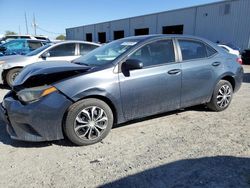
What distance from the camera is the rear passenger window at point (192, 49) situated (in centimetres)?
433

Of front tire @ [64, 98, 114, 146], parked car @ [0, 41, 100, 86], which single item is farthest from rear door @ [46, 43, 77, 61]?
front tire @ [64, 98, 114, 146]

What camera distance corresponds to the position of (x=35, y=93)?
3195mm

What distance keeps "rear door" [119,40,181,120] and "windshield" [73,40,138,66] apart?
26 cm

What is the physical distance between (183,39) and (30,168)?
3323 mm

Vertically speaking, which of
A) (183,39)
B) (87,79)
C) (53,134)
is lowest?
(53,134)

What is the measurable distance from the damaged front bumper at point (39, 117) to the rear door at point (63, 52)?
421cm

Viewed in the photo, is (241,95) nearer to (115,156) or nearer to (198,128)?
(198,128)

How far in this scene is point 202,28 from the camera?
22.3m

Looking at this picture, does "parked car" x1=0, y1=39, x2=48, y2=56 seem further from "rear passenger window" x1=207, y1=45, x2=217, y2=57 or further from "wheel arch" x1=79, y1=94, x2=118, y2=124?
"wheel arch" x1=79, y1=94, x2=118, y2=124

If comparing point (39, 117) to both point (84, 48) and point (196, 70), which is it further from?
point (84, 48)

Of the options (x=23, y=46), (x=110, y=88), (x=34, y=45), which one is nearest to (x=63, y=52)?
(x=110, y=88)

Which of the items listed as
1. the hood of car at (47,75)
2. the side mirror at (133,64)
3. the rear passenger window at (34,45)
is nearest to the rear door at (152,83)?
the side mirror at (133,64)

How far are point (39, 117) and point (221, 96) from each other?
362cm

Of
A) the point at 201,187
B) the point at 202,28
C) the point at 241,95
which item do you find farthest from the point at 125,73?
the point at 202,28
